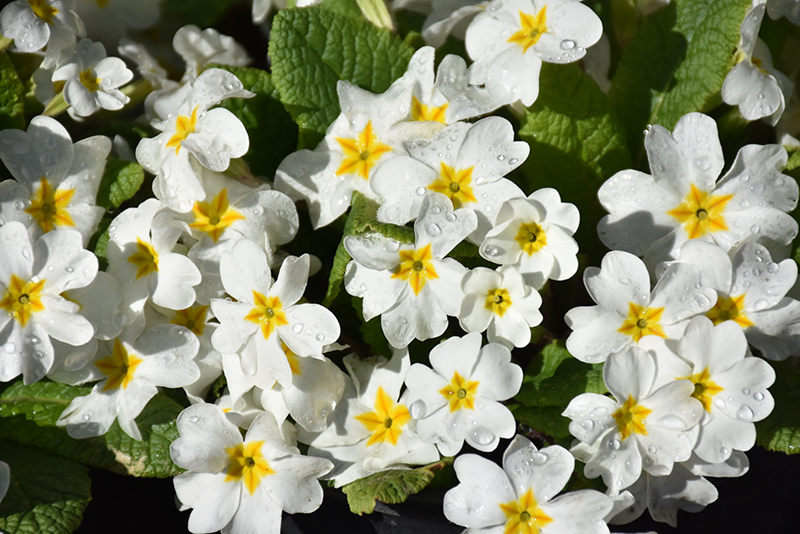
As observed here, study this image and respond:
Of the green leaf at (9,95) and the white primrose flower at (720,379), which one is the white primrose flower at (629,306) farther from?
the green leaf at (9,95)

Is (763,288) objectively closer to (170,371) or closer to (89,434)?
(170,371)

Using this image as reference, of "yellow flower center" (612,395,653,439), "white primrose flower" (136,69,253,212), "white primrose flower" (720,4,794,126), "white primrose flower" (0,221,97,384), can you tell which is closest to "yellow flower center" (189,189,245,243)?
"white primrose flower" (136,69,253,212)

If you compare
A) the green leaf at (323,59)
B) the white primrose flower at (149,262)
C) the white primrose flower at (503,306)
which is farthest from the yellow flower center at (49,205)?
the white primrose flower at (503,306)

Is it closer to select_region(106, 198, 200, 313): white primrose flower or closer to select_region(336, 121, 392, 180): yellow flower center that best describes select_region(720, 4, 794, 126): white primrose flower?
select_region(336, 121, 392, 180): yellow flower center

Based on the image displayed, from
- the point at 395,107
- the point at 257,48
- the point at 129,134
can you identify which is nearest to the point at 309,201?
the point at 395,107

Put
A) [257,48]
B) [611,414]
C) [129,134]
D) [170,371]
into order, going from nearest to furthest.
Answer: [611,414]
[170,371]
[129,134]
[257,48]
